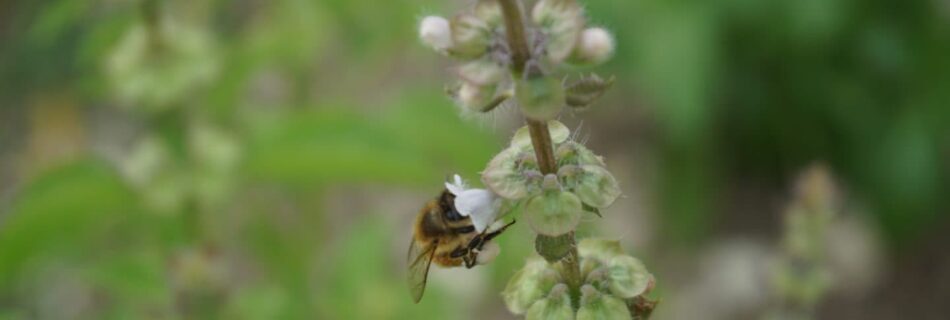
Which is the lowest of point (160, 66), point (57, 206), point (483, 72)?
point (483, 72)

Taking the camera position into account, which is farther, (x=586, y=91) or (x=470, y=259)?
(x=470, y=259)

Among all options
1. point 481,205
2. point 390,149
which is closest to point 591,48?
point 481,205

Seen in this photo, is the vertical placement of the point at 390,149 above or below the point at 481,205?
above

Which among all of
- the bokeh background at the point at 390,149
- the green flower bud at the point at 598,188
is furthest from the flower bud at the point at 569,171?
the bokeh background at the point at 390,149

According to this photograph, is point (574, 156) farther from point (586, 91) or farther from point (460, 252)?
point (460, 252)

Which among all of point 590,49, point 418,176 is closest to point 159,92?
point 418,176

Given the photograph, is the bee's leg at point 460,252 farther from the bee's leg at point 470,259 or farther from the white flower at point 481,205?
the white flower at point 481,205

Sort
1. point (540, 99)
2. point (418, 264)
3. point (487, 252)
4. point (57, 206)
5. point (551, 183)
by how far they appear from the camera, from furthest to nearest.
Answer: point (57, 206), point (418, 264), point (487, 252), point (551, 183), point (540, 99)
